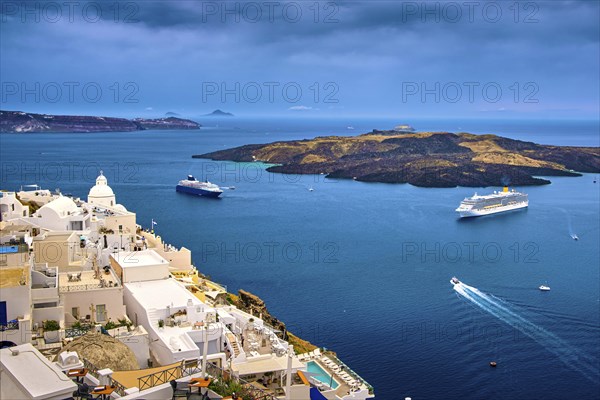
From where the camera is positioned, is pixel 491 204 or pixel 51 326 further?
pixel 491 204

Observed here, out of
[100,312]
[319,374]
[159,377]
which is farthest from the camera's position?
[319,374]

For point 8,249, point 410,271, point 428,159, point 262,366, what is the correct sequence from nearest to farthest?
point 262,366 → point 8,249 → point 410,271 → point 428,159

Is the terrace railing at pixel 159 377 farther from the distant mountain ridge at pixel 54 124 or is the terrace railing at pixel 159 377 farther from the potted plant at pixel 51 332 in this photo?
the distant mountain ridge at pixel 54 124

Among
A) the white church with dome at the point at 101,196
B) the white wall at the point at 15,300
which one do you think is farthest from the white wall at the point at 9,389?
the white church with dome at the point at 101,196

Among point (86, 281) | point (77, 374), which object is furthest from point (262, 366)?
point (77, 374)

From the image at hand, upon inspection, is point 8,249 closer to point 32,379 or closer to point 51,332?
point 51,332

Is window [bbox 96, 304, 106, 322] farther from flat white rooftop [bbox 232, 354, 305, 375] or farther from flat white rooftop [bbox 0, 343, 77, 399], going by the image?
flat white rooftop [bbox 0, 343, 77, 399]

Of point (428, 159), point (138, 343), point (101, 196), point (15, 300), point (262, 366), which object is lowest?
point (262, 366)
